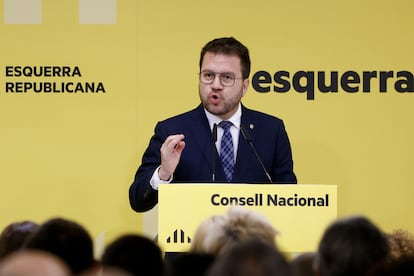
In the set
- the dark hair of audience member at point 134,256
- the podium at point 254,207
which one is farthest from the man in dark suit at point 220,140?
the dark hair of audience member at point 134,256

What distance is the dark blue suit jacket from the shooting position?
4.61 m

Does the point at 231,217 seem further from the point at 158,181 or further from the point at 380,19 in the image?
the point at 380,19

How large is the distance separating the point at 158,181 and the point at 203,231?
1.37m

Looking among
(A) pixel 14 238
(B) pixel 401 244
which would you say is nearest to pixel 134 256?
(A) pixel 14 238

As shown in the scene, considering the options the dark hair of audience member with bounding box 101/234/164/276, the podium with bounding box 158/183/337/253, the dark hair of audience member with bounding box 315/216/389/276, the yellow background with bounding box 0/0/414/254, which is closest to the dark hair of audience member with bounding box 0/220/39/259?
the dark hair of audience member with bounding box 101/234/164/276

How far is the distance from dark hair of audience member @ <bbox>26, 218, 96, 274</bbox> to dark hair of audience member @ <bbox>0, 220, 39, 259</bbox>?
0.33 metres

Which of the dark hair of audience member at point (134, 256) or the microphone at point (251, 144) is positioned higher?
the microphone at point (251, 144)

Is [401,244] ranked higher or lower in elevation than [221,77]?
lower

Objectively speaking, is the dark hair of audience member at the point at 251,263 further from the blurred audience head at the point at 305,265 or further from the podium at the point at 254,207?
the podium at the point at 254,207

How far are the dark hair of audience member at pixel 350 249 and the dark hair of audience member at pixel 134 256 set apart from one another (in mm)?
458

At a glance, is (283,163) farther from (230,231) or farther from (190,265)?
(190,265)

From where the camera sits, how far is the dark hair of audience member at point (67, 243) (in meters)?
2.69

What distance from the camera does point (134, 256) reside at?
8.75ft

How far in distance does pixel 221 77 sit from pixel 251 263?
2.73m
